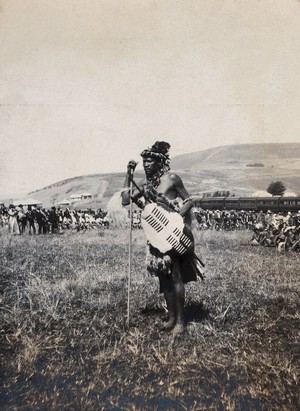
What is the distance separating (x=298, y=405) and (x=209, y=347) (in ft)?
2.92

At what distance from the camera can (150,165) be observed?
383 centimetres

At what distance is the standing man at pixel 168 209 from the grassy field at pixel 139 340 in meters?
0.29

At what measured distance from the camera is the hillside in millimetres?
5332

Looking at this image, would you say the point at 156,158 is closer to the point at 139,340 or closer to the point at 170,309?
the point at 170,309

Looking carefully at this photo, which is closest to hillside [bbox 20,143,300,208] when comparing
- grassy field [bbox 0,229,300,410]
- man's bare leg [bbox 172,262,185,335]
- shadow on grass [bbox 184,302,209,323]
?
grassy field [bbox 0,229,300,410]

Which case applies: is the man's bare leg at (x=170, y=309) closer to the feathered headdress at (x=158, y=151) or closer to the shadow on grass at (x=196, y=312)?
the shadow on grass at (x=196, y=312)

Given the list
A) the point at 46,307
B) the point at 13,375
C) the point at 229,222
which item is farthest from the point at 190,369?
the point at 229,222

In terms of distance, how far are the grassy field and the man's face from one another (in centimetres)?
160

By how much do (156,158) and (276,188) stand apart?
4.79m

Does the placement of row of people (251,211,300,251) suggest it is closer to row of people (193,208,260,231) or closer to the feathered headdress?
row of people (193,208,260,231)

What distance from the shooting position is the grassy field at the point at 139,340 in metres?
3.06

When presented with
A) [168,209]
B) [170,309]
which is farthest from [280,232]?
[168,209]

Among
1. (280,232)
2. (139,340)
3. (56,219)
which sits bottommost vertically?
(139,340)

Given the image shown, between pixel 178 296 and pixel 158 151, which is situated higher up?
pixel 158 151
